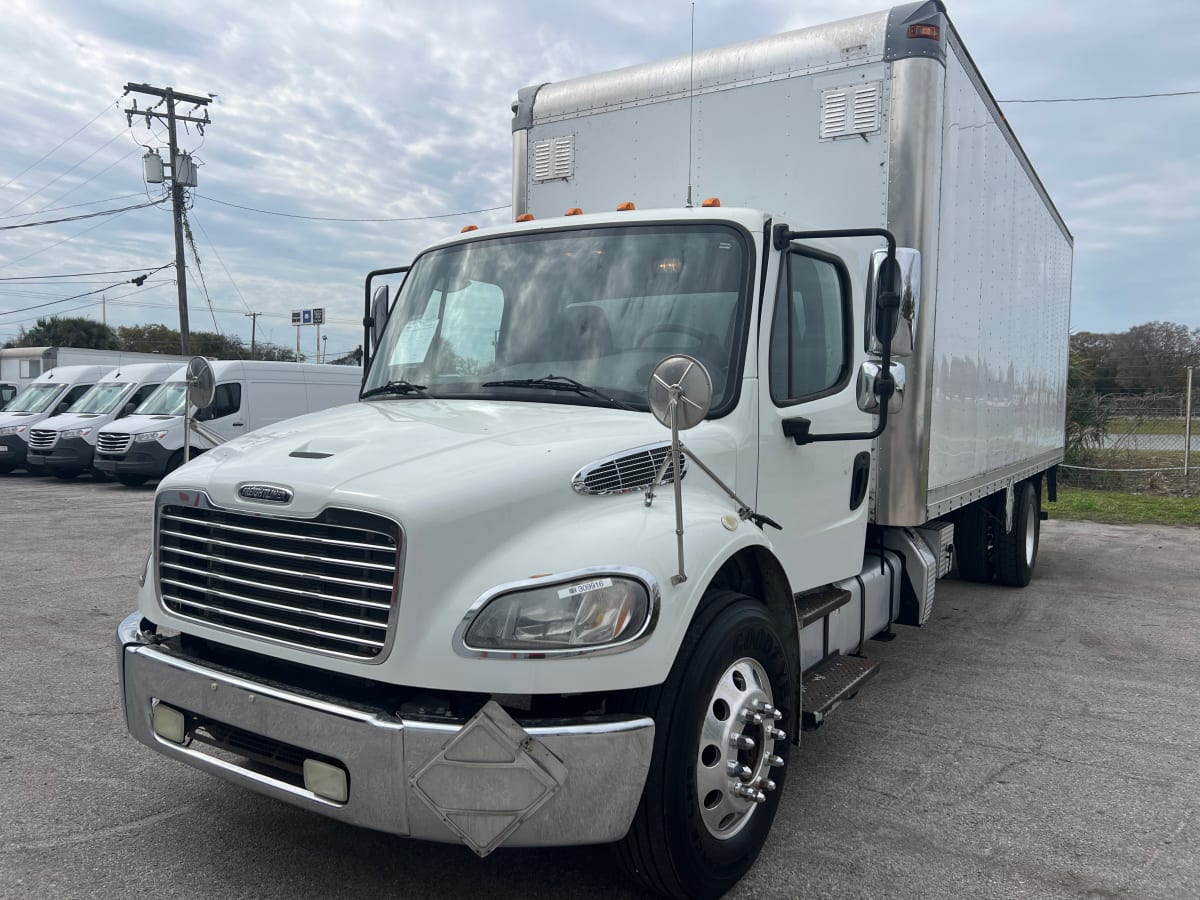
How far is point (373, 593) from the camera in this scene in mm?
2811

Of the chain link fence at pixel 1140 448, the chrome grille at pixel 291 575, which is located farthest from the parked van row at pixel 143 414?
the chain link fence at pixel 1140 448

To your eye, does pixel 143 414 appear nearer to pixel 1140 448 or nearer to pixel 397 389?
pixel 397 389

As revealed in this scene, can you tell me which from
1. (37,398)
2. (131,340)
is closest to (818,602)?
(37,398)

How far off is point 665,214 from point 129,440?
15.6m

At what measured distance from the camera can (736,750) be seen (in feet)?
10.8

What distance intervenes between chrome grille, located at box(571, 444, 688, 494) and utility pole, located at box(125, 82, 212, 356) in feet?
107

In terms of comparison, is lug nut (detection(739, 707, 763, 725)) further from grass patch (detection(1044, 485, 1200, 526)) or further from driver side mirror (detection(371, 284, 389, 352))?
grass patch (detection(1044, 485, 1200, 526))

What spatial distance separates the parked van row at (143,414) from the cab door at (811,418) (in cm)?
1317

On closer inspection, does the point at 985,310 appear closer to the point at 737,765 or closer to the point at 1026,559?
the point at 1026,559

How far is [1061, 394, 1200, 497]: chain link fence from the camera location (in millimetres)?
17359

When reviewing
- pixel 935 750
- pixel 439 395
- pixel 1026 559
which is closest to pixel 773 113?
pixel 439 395

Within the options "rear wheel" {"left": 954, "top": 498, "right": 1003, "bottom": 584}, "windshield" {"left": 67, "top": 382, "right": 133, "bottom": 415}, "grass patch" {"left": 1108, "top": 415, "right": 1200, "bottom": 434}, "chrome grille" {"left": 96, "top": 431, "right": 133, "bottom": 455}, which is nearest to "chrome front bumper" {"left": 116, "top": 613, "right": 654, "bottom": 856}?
"rear wheel" {"left": 954, "top": 498, "right": 1003, "bottom": 584}

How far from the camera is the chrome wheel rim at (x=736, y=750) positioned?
10.4ft

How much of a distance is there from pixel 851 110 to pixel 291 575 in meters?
3.67
